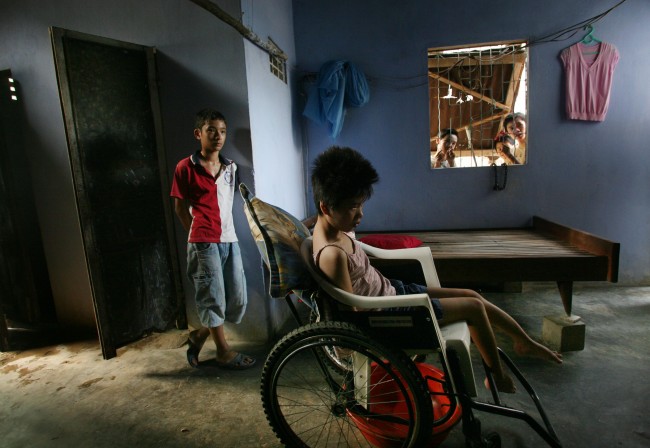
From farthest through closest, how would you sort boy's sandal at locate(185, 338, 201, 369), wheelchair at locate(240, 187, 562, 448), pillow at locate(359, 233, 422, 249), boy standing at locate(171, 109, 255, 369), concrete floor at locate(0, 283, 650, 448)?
pillow at locate(359, 233, 422, 249), boy's sandal at locate(185, 338, 201, 369), boy standing at locate(171, 109, 255, 369), concrete floor at locate(0, 283, 650, 448), wheelchair at locate(240, 187, 562, 448)

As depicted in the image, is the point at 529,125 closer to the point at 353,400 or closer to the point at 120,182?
the point at 353,400

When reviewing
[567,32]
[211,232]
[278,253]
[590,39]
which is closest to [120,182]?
[211,232]

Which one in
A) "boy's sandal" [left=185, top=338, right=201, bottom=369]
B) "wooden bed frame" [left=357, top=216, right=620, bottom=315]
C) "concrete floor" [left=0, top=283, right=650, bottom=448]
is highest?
"wooden bed frame" [left=357, top=216, right=620, bottom=315]

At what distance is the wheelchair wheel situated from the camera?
1.47m

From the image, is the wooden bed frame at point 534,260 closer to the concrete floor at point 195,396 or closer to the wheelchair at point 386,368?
the concrete floor at point 195,396

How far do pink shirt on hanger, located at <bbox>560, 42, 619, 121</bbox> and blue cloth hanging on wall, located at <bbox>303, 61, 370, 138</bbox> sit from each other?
76.7 inches

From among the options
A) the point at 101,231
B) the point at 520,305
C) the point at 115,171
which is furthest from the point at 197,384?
the point at 520,305

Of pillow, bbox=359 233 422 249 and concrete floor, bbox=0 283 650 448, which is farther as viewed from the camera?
pillow, bbox=359 233 422 249

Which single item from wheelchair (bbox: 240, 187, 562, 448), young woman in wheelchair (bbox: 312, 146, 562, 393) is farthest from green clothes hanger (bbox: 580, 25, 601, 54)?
wheelchair (bbox: 240, 187, 562, 448)

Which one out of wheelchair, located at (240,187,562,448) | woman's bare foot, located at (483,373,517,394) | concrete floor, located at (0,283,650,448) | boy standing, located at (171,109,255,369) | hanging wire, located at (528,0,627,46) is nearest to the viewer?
wheelchair, located at (240,187,562,448)

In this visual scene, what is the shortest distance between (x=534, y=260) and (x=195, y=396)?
2.46 meters

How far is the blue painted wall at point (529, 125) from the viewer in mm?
3730

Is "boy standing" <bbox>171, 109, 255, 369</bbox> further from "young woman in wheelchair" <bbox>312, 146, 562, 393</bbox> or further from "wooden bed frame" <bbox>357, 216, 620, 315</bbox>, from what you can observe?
"wooden bed frame" <bbox>357, 216, 620, 315</bbox>

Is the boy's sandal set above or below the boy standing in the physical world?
below
